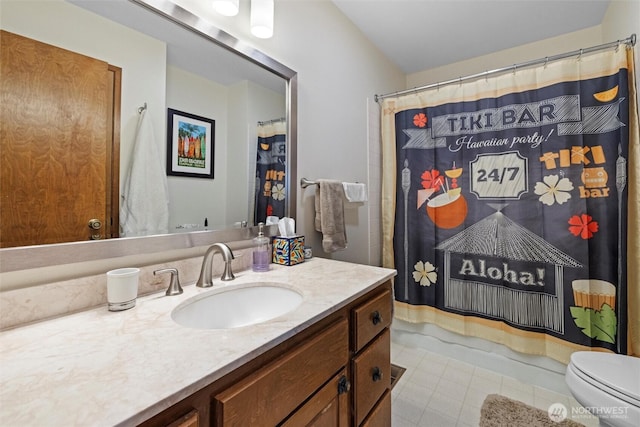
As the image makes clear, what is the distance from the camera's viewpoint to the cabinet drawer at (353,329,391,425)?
90 centimetres

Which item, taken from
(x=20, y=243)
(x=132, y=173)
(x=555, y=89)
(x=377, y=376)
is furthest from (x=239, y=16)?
(x=555, y=89)

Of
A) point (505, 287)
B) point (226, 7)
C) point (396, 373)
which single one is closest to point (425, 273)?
point (505, 287)

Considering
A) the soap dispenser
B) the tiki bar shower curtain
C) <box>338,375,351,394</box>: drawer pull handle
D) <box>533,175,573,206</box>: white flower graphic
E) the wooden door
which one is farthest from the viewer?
<box>533,175,573,206</box>: white flower graphic

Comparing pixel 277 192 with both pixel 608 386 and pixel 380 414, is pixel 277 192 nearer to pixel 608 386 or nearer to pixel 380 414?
pixel 380 414

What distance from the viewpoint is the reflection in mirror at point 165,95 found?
727 mm

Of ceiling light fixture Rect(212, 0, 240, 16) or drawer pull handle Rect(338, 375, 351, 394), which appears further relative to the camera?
ceiling light fixture Rect(212, 0, 240, 16)

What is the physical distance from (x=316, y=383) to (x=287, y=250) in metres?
0.61

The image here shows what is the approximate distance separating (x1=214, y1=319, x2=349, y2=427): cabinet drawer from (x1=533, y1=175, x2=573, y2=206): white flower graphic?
154cm

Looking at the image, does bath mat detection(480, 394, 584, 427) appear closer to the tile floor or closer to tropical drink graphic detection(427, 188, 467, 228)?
the tile floor

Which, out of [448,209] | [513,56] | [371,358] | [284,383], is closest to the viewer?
[284,383]

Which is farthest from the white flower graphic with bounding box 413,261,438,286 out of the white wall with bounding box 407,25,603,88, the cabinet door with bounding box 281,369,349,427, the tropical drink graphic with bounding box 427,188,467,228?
the white wall with bounding box 407,25,603,88

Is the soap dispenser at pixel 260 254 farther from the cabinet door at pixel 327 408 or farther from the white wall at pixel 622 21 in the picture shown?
the white wall at pixel 622 21

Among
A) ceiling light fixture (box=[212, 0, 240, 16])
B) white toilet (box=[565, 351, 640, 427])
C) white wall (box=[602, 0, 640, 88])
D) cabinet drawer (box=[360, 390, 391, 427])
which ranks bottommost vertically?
cabinet drawer (box=[360, 390, 391, 427])

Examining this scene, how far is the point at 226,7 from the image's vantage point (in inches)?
41.5
